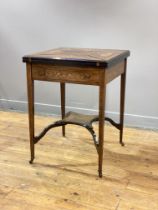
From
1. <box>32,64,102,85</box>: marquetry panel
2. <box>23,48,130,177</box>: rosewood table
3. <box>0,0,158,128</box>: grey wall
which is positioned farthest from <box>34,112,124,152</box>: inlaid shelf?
<box>0,0,158,128</box>: grey wall

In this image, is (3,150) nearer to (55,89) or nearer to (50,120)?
(50,120)

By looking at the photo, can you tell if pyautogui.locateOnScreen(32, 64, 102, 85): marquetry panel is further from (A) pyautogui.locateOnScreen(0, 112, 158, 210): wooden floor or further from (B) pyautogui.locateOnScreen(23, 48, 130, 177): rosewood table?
(A) pyautogui.locateOnScreen(0, 112, 158, 210): wooden floor

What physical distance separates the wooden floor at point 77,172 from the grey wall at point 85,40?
0.94ft

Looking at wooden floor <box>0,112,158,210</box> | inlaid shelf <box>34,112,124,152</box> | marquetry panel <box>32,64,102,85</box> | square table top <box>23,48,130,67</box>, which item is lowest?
wooden floor <box>0,112,158,210</box>

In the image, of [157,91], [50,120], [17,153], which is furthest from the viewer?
[50,120]

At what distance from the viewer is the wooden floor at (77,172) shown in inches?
65.7

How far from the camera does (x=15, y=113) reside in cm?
303

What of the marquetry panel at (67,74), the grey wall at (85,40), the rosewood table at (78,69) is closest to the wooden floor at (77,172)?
the rosewood table at (78,69)

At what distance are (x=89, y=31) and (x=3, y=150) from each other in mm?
1200

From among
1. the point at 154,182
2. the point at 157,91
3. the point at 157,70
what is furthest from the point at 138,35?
the point at 154,182

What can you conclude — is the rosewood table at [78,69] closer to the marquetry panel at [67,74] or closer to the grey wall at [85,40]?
the marquetry panel at [67,74]

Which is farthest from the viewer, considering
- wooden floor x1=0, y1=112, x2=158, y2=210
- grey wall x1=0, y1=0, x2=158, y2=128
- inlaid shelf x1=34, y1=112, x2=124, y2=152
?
grey wall x1=0, y1=0, x2=158, y2=128

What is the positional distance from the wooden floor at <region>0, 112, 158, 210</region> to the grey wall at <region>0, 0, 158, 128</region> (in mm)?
287

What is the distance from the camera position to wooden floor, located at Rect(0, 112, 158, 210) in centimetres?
167
